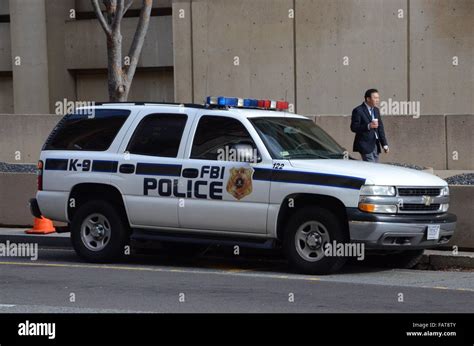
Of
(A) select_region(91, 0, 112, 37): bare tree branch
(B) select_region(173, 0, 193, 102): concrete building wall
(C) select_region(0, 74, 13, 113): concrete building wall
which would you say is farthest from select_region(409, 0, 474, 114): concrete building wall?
(C) select_region(0, 74, 13, 113): concrete building wall

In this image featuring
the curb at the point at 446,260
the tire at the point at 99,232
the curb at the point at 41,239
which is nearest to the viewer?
the curb at the point at 446,260

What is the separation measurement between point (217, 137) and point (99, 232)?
6.65 feet

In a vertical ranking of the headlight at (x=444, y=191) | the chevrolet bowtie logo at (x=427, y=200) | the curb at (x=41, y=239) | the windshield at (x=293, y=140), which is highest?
the windshield at (x=293, y=140)

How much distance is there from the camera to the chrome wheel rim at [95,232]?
Result: 42.5 feet

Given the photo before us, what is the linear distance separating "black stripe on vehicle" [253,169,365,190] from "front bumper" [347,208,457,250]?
0.30 metres

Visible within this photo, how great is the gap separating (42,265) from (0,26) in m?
16.1

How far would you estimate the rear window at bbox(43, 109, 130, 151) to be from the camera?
1295cm

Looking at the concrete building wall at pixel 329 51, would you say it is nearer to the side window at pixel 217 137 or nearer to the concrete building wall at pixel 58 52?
the concrete building wall at pixel 58 52

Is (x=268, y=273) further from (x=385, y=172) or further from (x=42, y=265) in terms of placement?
(x=42, y=265)

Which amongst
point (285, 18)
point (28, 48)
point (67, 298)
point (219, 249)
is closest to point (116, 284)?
point (67, 298)

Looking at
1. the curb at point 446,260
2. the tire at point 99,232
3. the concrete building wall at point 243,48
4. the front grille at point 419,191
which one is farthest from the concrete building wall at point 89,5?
the front grille at point 419,191

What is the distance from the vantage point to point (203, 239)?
40.5ft

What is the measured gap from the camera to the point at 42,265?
42.6 feet

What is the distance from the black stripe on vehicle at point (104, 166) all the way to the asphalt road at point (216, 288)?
1201 mm
